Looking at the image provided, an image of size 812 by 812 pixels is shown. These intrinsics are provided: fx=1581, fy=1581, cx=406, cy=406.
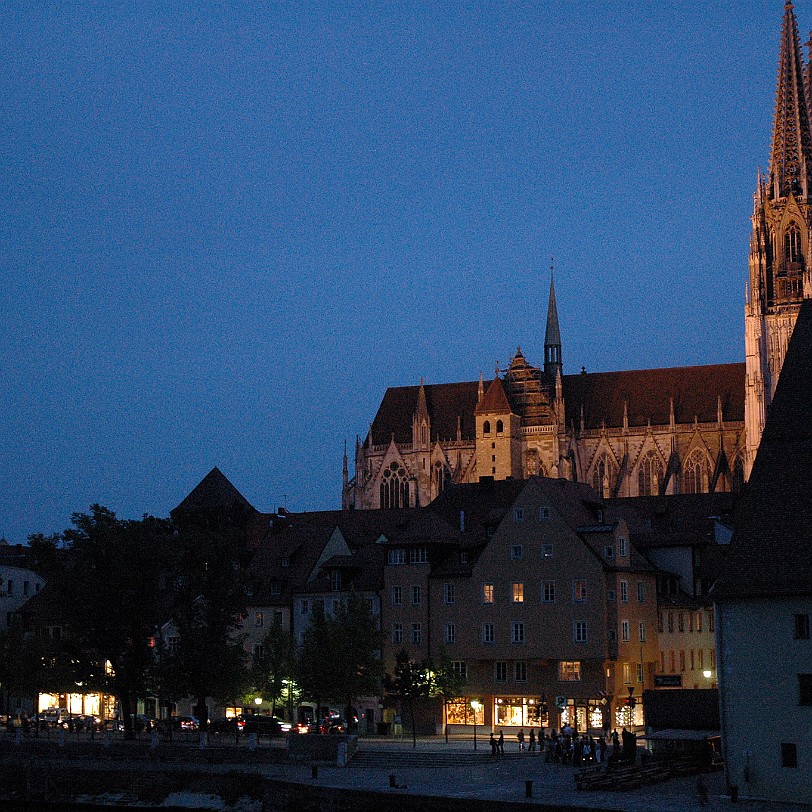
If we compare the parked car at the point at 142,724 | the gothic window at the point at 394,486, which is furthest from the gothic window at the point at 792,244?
the parked car at the point at 142,724

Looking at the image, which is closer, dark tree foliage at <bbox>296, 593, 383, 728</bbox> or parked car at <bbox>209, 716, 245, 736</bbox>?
dark tree foliage at <bbox>296, 593, 383, 728</bbox>

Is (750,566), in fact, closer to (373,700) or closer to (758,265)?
(373,700)

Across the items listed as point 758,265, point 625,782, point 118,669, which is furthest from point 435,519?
point 758,265

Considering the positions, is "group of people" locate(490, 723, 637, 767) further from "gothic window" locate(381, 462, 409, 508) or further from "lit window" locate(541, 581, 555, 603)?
"gothic window" locate(381, 462, 409, 508)

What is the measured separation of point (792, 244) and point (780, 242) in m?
1.38

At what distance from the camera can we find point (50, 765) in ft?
217

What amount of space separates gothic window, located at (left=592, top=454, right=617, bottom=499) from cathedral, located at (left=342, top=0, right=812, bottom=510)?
0.17 metres

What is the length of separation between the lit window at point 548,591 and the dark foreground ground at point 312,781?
11687 mm

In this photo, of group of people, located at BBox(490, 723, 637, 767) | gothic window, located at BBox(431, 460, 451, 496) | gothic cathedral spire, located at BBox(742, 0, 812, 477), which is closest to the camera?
group of people, located at BBox(490, 723, 637, 767)

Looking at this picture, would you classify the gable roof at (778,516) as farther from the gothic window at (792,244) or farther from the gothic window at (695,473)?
the gothic window at (695,473)

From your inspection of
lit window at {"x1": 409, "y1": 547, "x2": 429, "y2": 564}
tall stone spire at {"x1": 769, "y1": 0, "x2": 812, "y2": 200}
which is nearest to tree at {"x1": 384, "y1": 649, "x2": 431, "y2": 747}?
lit window at {"x1": 409, "y1": 547, "x2": 429, "y2": 564}

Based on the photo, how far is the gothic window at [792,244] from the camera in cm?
17688

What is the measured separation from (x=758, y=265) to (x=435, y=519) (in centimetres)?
9918

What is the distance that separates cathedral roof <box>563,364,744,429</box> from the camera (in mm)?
187750
